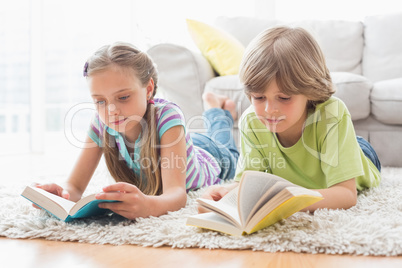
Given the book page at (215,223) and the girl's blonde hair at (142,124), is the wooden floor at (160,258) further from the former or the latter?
the girl's blonde hair at (142,124)

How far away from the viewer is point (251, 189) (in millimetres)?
950

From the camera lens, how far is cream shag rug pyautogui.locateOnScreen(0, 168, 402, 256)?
2.97 feet

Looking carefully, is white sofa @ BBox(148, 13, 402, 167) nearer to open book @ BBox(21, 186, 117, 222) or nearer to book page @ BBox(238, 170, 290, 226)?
book page @ BBox(238, 170, 290, 226)

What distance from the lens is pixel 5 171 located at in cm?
241

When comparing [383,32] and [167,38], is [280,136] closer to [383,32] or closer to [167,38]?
[383,32]

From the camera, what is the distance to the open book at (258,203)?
0.92 m

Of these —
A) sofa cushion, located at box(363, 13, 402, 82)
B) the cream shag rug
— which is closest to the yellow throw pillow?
sofa cushion, located at box(363, 13, 402, 82)

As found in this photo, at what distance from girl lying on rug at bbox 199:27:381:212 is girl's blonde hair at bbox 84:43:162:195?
0.27 meters

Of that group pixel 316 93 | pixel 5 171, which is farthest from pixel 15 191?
pixel 316 93

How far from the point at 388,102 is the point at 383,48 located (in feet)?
3.00

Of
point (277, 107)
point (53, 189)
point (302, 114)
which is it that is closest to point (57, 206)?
point (53, 189)

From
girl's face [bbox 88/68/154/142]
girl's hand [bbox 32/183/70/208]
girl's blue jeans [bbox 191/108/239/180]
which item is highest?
girl's face [bbox 88/68/154/142]

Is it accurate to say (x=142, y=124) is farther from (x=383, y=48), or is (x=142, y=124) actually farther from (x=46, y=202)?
(x=383, y=48)

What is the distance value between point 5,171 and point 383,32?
102 inches
